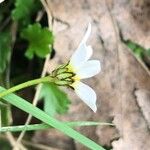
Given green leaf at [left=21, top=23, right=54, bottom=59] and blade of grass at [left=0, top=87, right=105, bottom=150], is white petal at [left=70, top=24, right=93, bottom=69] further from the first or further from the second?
green leaf at [left=21, top=23, right=54, bottom=59]

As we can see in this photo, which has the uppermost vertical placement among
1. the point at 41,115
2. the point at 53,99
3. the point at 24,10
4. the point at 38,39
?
the point at 24,10

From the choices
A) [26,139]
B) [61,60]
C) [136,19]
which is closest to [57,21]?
[61,60]

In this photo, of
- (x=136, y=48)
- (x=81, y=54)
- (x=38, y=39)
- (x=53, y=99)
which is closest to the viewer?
(x=81, y=54)

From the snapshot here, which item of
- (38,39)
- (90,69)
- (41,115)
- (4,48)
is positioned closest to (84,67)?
(90,69)

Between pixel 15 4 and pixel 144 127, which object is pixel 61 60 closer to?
pixel 15 4

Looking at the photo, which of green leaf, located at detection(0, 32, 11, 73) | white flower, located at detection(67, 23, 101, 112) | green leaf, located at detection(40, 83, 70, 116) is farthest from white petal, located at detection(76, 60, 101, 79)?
green leaf, located at detection(0, 32, 11, 73)

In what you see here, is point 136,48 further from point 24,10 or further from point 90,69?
point 90,69
